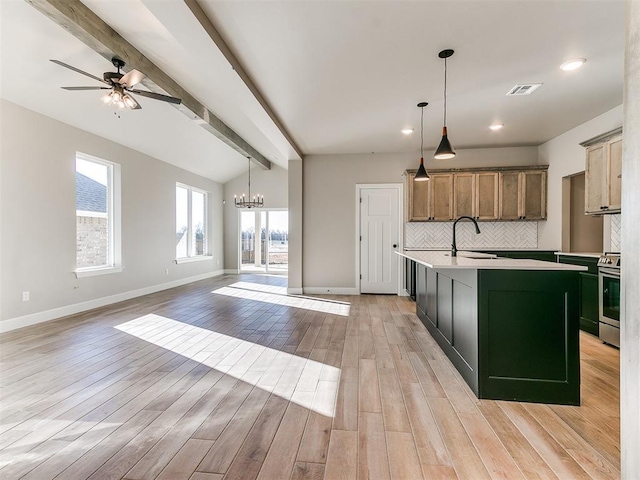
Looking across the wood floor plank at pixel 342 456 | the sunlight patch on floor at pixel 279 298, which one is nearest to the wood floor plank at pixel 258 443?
the wood floor plank at pixel 342 456

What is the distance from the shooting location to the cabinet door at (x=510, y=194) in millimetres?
5636

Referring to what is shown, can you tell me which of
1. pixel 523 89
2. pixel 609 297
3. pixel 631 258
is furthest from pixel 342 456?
pixel 523 89

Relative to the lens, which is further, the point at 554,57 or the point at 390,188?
the point at 390,188

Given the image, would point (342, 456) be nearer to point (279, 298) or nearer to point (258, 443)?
point (258, 443)

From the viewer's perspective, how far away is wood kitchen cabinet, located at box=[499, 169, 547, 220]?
559 centimetres

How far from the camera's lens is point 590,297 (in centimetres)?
375

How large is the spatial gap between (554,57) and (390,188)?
354 cm

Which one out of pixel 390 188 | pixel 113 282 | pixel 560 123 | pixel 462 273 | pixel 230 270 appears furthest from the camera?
pixel 230 270

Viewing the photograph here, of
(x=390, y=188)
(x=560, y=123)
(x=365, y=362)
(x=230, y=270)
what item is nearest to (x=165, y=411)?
(x=365, y=362)

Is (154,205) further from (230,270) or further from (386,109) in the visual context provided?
(386,109)

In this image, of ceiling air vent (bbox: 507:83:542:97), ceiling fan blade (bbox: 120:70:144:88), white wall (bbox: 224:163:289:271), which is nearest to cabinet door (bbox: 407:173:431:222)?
ceiling air vent (bbox: 507:83:542:97)

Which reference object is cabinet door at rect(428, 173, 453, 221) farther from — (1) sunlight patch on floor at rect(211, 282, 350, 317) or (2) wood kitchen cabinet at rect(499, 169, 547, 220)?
(1) sunlight patch on floor at rect(211, 282, 350, 317)

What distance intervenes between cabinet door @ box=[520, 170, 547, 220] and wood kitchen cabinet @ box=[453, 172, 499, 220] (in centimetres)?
45

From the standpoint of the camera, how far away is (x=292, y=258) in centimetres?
664
